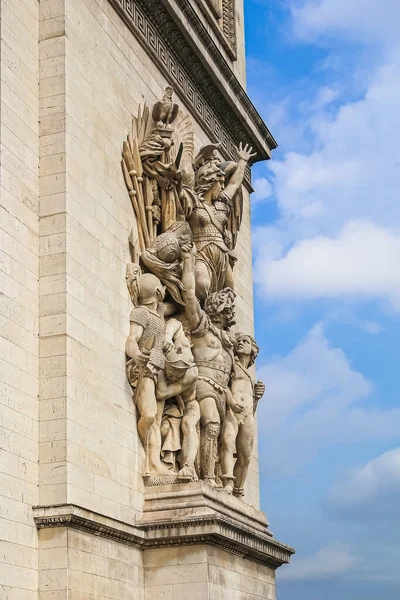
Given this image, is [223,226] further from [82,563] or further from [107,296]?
[82,563]

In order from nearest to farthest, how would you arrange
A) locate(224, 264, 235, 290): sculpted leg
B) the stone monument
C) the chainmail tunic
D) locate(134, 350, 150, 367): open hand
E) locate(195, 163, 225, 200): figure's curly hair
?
the stone monument
locate(134, 350, 150, 367): open hand
the chainmail tunic
locate(195, 163, 225, 200): figure's curly hair
locate(224, 264, 235, 290): sculpted leg

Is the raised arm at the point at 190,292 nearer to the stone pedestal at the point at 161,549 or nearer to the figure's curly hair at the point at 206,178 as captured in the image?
the figure's curly hair at the point at 206,178

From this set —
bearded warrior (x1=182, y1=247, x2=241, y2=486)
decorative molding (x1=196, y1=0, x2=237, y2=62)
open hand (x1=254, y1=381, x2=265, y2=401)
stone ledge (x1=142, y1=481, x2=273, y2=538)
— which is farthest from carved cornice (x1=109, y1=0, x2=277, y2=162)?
stone ledge (x1=142, y1=481, x2=273, y2=538)

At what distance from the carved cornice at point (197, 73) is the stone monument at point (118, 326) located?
0.05 metres

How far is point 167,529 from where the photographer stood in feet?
53.7

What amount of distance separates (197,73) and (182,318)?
4976 millimetres

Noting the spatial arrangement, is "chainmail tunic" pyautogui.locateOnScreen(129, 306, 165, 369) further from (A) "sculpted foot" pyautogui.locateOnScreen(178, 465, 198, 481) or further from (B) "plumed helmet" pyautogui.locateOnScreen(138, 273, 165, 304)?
(A) "sculpted foot" pyautogui.locateOnScreen(178, 465, 198, 481)

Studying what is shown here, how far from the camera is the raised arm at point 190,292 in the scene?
1812cm

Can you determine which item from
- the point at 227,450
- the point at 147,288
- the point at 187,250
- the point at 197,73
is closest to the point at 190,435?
the point at 227,450

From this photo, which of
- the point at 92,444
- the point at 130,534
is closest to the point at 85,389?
the point at 92,444

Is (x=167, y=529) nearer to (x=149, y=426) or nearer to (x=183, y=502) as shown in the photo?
(x=183, y=502)

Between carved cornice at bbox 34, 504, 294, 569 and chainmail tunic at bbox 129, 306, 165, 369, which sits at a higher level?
chainmail tunic at bbox 129, 306, 165, 369

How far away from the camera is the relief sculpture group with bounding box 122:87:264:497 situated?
17188 mm

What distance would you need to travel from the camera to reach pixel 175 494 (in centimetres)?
1673
